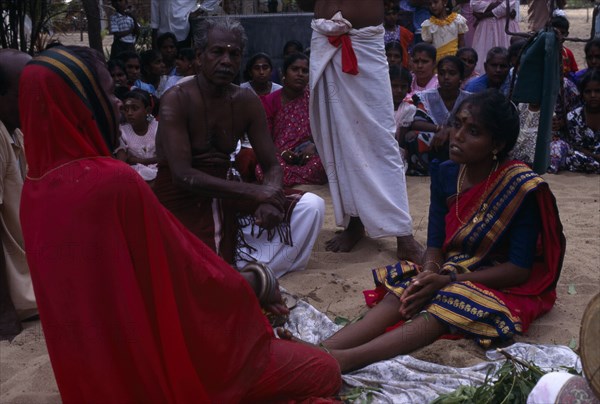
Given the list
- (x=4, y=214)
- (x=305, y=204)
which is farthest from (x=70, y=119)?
(x=305, y=204)

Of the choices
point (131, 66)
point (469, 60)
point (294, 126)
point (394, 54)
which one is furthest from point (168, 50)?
point (469, 60)

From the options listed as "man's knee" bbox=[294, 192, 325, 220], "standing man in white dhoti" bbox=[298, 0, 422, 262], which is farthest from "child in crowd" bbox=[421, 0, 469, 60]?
"man's knee" bbox=[294, 192, 325, 220]

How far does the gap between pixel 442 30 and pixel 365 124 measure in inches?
179

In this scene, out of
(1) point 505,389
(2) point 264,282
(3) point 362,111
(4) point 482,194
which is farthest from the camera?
(3) point 362,111

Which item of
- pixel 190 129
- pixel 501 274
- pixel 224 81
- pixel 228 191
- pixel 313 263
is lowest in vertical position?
pixel 313 263

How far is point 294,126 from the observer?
6676 millimetres

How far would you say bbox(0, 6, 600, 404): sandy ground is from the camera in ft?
11.0

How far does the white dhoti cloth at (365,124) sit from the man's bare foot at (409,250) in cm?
5

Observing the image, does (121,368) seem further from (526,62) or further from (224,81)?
(526,62)

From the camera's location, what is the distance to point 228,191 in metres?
3.90

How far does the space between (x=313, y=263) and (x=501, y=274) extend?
1492mm

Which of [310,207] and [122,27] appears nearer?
[310,207]

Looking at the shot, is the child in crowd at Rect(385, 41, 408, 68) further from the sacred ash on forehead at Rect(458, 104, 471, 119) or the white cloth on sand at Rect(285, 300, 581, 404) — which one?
the white cloth on sand at Rect(285, 300, 581, 404)

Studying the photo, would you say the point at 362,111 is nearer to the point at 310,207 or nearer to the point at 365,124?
the point at 365,124
